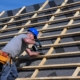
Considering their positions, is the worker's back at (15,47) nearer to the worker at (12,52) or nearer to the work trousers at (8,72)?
the worker at (12,52)

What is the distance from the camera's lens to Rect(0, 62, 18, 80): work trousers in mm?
3770

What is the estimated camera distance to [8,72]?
3.83 metres

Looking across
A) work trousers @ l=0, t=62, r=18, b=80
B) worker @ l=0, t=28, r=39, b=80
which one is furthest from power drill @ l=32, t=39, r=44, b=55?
work trousers @ l=0, t=62, r=18, b=80

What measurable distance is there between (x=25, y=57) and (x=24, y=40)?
1.92ft

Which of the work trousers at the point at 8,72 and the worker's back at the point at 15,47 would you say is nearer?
the work trousers at the point at 8,72

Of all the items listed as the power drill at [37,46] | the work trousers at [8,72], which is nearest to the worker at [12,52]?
the work trousers at [8,72]

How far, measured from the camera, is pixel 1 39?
18.5ft

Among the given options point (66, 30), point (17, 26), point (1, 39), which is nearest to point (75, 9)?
point (66, 30)

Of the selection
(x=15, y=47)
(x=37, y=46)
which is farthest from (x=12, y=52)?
(x=37, y=46)

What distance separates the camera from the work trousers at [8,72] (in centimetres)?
377

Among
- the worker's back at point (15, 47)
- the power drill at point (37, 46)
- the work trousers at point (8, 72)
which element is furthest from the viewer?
the power drill at point (37, 46)

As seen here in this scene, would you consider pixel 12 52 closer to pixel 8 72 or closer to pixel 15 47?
pixel 15 47

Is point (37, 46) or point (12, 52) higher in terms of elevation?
A: point (12, 52)

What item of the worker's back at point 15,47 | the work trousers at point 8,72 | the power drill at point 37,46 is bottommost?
the work trousers at point 8,72
